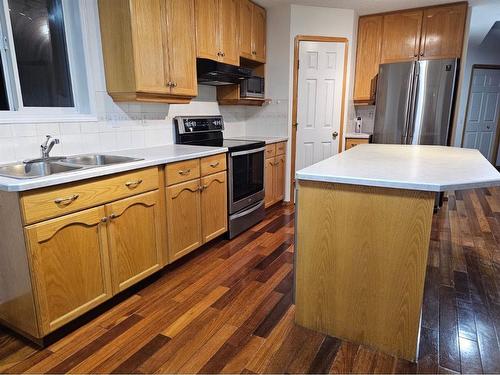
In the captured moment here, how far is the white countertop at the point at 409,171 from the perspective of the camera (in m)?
1.41

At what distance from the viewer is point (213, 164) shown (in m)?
2.71

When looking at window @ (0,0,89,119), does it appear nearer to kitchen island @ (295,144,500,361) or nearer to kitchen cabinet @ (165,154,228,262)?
kitchen cabinet @ (165,154,228,262)

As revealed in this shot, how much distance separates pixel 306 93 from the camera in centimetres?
400

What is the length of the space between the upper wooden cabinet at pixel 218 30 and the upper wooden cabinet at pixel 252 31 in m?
0.12

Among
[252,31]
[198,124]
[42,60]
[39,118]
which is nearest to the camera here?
[39,118]

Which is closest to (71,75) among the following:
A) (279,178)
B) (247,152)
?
(247,152)

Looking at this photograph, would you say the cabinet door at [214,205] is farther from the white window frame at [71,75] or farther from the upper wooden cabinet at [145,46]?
the white window frame at [71,75]

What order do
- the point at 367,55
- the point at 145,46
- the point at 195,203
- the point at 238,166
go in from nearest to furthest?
the point at 145,46
the point at 195,203
the point at 238,166
the point at 367,55

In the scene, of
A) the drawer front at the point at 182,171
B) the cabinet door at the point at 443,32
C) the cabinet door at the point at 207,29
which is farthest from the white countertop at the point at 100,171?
the cabinet door at the point at 443,32

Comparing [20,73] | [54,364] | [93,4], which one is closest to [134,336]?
[54,364]

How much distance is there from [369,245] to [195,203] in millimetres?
1437

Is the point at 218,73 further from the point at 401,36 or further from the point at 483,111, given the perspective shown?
the point at 483,111

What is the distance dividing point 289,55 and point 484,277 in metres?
2.99

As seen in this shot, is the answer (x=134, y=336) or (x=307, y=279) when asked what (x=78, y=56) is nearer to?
(x=134, y=336)
